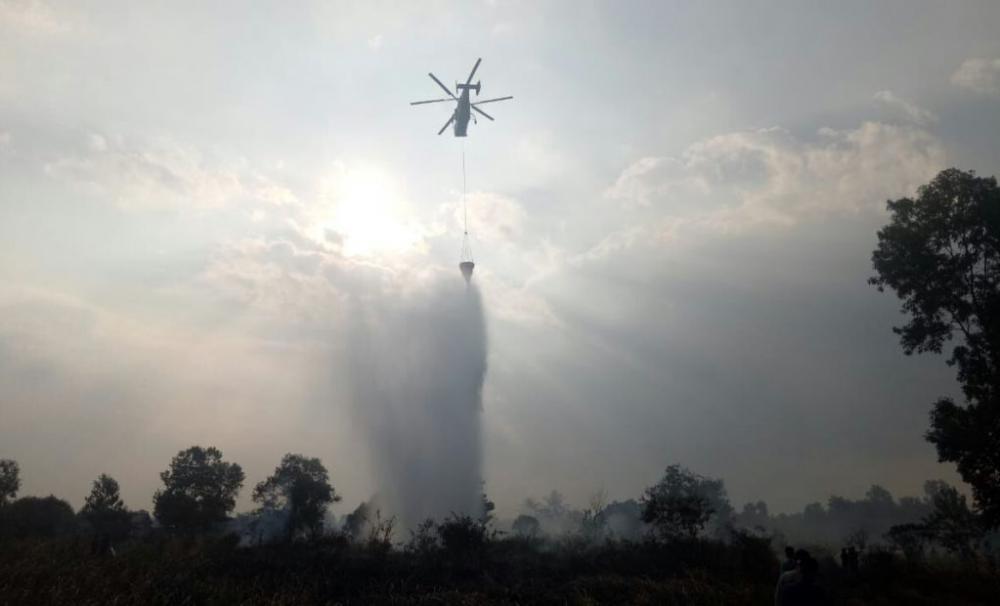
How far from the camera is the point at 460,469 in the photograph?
6894 centimetres

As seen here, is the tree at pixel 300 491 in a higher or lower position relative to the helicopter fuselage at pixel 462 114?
lower

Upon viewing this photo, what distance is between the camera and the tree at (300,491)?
5888cm

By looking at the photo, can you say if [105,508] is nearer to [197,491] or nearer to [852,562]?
[197,491]

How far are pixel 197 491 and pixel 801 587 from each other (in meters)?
68.9

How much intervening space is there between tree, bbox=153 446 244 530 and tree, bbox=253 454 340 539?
4211 mm

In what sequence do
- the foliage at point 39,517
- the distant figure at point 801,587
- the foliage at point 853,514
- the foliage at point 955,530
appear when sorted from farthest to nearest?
the foliage at point 853,514 → the foliage at point 39,517 → the foliage at point 955,530 → the distant figure at point 801,587

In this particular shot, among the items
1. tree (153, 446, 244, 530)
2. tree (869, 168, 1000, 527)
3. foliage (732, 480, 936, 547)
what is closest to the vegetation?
tree (869, 168, 1000, 527)

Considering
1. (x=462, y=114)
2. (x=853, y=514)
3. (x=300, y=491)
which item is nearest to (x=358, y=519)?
(x=300, y=491)

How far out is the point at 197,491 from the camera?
6344 centimetres

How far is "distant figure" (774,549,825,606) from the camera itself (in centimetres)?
1041

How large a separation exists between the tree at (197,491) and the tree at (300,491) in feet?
13.8

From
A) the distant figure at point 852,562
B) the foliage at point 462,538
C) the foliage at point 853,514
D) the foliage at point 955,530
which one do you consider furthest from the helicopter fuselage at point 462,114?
the foliage at point 853,514

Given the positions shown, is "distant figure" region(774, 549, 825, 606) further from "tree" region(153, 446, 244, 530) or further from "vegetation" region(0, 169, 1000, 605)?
"tree" region(153, 446, 244, 530)

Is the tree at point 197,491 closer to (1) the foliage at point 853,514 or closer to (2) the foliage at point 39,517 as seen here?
(2) the foliage at point 39,517
